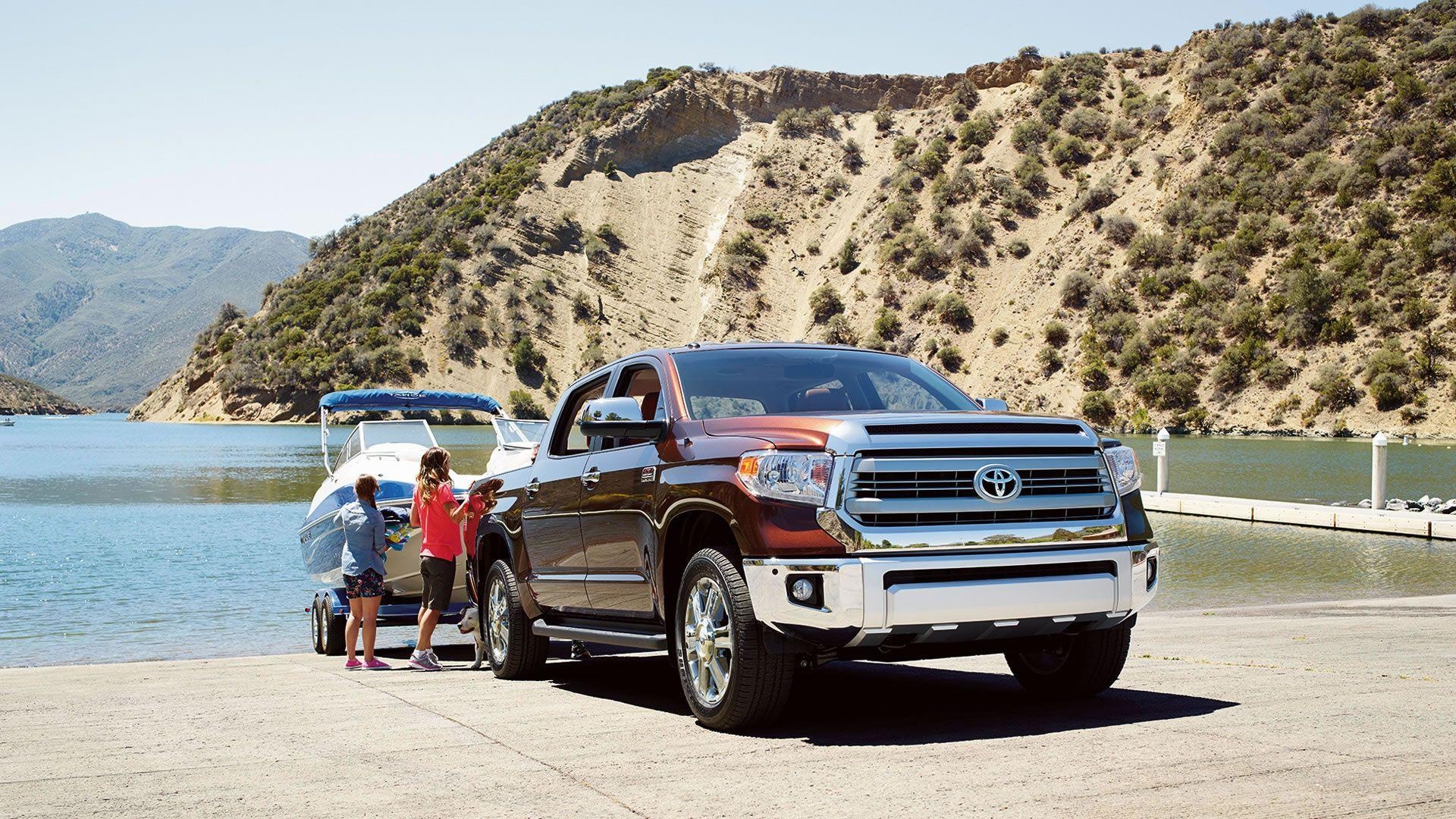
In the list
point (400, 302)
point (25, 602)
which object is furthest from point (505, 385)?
point (25, 602)

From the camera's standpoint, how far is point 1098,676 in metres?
7.41

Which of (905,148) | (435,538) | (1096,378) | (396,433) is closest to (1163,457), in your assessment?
(396,433)

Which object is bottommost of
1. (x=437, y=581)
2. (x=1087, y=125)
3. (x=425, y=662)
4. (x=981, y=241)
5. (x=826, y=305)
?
(x=425, y=662)

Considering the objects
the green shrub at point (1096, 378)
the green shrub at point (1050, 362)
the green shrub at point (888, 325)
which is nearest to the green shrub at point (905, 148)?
the green shrub at point (888, 325)

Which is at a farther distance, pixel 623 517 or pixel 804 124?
pixel 804 124

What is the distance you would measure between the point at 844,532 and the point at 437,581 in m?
6.12

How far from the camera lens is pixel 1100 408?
247 ft

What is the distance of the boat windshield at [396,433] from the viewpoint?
49.9ft

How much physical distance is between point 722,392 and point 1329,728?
3552 mm

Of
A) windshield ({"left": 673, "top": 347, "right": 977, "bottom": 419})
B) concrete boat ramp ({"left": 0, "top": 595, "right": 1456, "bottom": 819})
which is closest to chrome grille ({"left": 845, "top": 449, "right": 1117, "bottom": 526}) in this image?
concrete boat ramp ({"left": 0, "top": 595, "right": 1456, "bottom": 819})

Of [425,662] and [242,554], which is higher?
[425,662]

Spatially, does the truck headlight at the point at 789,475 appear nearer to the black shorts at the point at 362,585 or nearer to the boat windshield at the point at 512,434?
the black shorts at the point at 362,585

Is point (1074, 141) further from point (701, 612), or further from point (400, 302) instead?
point (701, 612)

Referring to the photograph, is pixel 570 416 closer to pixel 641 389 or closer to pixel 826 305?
pixel 641 389
